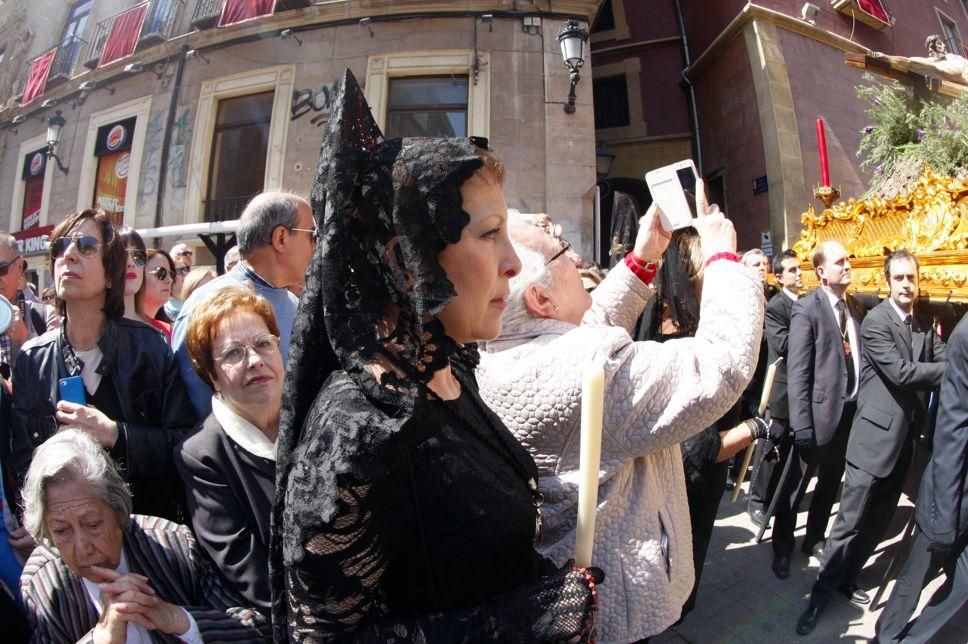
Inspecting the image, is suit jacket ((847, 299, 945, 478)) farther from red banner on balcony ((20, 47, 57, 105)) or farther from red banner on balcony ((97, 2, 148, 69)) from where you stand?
red banner on balcony ((20, 47, 57, 105))

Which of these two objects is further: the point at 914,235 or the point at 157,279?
the point at 914,235

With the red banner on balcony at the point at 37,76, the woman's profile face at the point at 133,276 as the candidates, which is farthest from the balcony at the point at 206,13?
the woman's profile face at the point at 133,276

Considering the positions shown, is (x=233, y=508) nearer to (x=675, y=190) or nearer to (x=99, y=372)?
(x=99, y=372)

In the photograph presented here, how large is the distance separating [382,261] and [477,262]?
157mm

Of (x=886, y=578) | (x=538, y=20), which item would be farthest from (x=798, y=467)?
(x=538, y=20)

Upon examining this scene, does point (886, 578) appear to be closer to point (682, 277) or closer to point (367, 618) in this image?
point (682, 277)

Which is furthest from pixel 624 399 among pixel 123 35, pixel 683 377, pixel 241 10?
pixel 123 35

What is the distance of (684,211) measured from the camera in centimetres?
164

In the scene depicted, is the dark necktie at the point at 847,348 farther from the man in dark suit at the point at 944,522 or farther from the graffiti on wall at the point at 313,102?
the graffiti on wall at the point at 313,102

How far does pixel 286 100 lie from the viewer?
34.3 ft

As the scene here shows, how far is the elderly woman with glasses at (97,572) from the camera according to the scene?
4.63ft

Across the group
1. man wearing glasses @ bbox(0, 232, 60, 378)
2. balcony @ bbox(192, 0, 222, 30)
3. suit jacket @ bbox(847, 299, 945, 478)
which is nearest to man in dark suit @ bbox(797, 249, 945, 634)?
suit jacket @ bbox(847, 299, 945, 478)

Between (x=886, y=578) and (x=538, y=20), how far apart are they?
32.8ft

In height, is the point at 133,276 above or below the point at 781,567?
above
